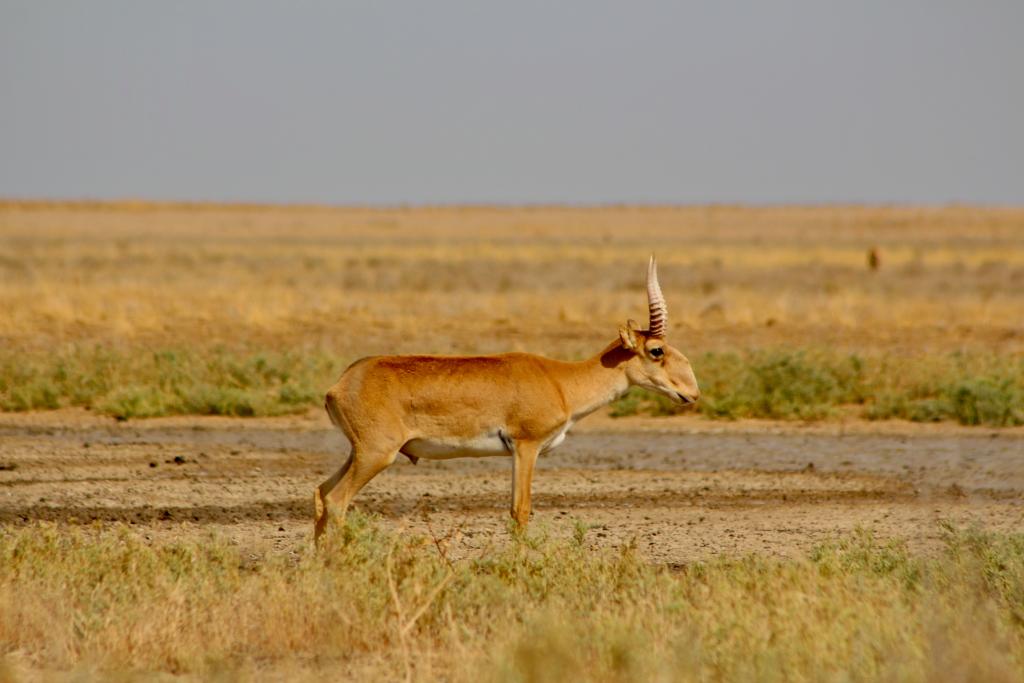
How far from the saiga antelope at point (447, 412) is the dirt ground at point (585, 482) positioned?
505 mm

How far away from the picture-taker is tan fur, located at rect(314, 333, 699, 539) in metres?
11.5

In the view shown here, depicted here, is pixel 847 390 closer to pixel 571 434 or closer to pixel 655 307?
pixel 571 434

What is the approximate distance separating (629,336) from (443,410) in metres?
1.90

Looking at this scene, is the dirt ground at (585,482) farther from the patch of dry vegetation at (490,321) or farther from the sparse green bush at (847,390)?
the patch of dry vegetation at (490,321)

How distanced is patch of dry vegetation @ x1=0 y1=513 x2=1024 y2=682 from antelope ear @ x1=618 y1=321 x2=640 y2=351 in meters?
2.43

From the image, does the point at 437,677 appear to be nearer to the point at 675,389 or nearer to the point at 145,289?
the point at 675,389

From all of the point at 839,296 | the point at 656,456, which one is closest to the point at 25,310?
the point at 656,456

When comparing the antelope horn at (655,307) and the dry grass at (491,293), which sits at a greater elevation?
the antelope horn at (655,307)

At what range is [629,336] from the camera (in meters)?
12.8

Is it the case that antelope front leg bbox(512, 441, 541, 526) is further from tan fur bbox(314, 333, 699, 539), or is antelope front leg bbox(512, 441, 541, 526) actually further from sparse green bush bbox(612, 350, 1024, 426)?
sparse green bush bbox(612, 350, 1024, 426)

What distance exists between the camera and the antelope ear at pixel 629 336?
12.7 meters

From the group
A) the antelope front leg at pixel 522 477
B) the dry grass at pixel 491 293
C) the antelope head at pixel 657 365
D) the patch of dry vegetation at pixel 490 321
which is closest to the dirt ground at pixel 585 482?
the antelope front leg at pixel 522 477

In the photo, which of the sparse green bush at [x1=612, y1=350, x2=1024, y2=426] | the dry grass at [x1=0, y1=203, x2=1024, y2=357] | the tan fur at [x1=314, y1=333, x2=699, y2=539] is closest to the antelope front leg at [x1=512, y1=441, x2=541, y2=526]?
the tan fur at [x1=314, y1=333, x2=699, y2=539]

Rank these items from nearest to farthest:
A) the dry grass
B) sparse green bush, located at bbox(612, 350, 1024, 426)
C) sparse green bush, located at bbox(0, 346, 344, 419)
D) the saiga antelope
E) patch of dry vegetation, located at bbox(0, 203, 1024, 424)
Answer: the saiga antelope, sparse green bush, located at bbox(612, 350, 1024, 426), sparse green bush, located at bbox(0, 346, 344, 419), patch of dry vegetation, located at bbox(0, 203, 1024, 424), the dry grass
